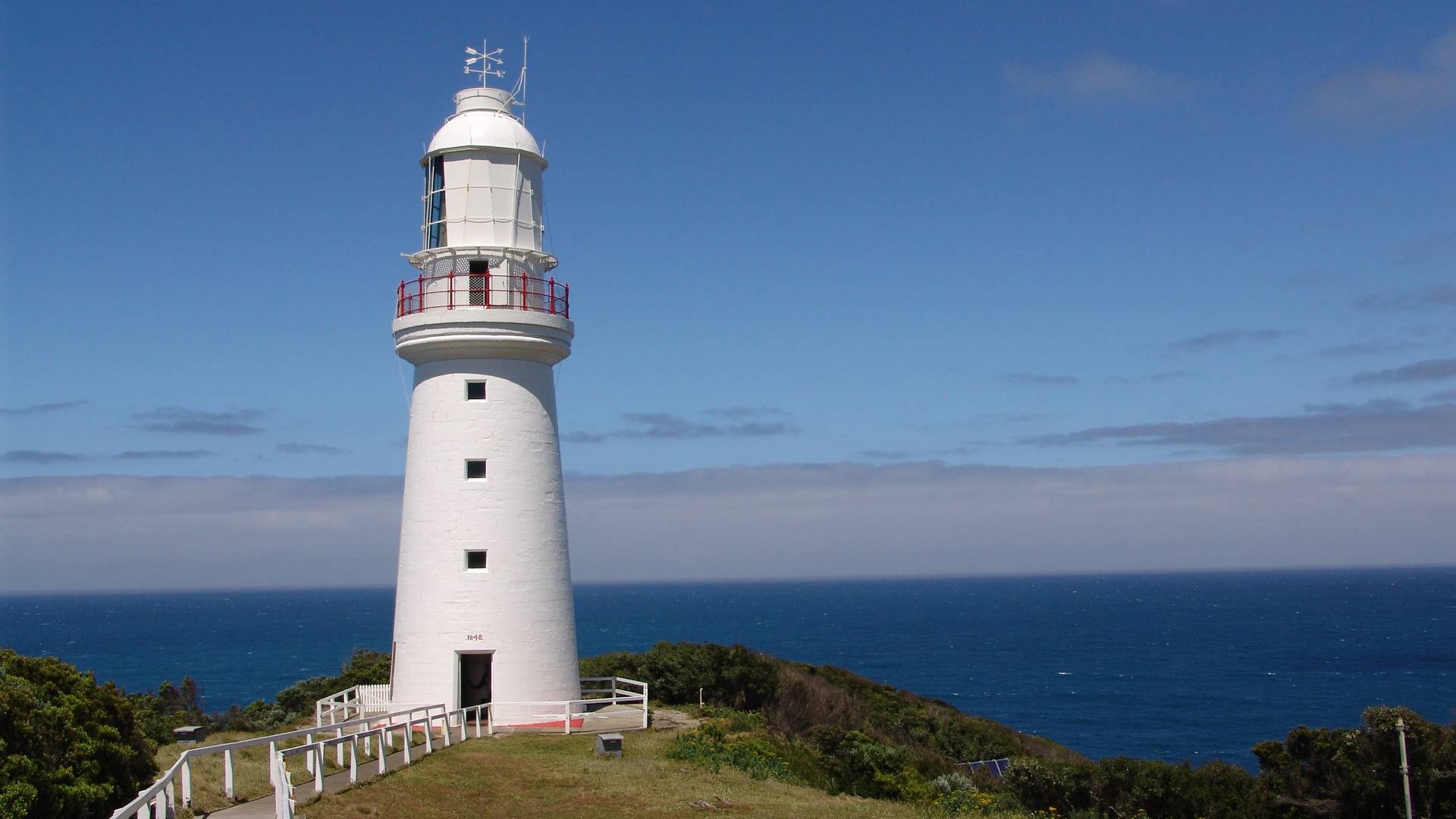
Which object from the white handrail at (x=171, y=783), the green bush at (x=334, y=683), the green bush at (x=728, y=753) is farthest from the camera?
the green bush at (x=334, y=683)

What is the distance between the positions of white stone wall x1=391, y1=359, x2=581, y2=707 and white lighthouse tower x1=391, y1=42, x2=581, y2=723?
0.02 meters

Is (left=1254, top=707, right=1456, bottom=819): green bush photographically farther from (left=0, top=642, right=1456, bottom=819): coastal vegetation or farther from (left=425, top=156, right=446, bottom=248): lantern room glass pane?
(left=425, top=156, right=446, bottom=248): lantern room glass pane

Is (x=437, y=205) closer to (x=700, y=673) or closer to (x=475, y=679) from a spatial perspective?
(x=475, y=679)

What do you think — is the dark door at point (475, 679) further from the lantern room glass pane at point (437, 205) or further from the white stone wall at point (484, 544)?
the lantern room glass pane at point (437, 205)

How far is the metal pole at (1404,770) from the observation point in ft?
67.1

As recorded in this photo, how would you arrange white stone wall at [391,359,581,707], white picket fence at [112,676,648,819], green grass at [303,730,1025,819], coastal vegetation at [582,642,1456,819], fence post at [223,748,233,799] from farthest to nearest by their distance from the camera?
white stone wall at [391,359,581,707] → coastal vegetation at [582,642,1456,819] → green grass at [303,730,1025,819] → fence post at [223,748,233,799] → white picket fence at [112,676,648,819]

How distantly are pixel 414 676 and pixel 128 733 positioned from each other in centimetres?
915

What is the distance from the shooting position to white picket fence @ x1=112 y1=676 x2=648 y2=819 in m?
13.2


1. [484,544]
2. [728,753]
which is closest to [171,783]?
[728,753]

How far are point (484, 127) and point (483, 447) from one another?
6203 millimetres

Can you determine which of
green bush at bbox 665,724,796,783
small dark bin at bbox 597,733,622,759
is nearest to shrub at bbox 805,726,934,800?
green bush at bbox 665,724,796,783

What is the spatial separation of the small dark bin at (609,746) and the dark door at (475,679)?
15.1 feet

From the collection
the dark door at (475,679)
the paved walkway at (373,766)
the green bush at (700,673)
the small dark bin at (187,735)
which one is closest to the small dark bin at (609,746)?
the paved walkway at (373,766)

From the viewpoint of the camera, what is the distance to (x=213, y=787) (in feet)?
47.5
